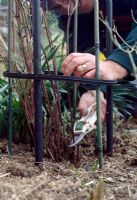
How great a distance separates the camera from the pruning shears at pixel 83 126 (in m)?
1.46

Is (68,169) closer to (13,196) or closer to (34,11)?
(13,196)

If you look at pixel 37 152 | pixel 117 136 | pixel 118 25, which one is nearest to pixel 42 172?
pixel 37 152

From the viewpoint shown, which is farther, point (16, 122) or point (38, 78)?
point (16, 122)

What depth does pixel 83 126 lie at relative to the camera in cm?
147

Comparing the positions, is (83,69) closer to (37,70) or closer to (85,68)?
(85,68)

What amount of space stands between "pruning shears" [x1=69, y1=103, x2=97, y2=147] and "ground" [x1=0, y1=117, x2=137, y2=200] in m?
0.10

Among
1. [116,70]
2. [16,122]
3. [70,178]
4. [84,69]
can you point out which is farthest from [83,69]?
[16,122]

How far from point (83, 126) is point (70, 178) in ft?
0.64

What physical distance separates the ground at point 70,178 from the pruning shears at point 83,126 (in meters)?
0.10

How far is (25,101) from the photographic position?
1621 millimetres

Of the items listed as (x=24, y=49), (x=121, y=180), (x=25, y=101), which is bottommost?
(x=121, y=180)

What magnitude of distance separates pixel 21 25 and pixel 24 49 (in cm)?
12

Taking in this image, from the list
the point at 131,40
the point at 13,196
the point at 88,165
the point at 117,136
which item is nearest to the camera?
the point at 13,196

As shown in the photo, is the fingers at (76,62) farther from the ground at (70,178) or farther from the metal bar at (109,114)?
the ground at (70,178)
